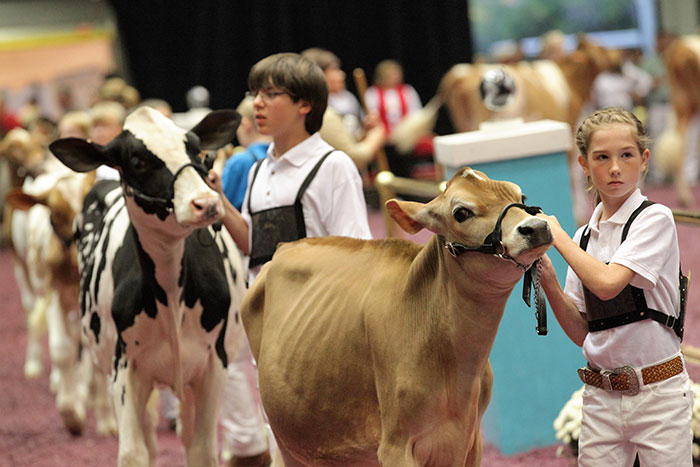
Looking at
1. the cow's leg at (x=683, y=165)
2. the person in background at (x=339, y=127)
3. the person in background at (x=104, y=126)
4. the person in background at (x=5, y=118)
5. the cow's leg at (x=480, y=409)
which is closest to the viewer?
the cow's leg at (x=480, y=409)

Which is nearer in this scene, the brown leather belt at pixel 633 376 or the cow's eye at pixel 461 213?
the cow's eye at pixel 461 213

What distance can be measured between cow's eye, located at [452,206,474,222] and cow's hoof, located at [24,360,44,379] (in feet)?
20.2

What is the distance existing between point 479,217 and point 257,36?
1339cm

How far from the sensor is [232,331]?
13.4ft

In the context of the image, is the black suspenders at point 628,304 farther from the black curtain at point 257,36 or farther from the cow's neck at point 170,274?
the black curtain at point 257,36

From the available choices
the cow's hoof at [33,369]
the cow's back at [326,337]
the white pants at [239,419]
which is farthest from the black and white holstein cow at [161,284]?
the cow's hoof at [33,369]

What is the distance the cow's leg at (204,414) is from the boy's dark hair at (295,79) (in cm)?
110

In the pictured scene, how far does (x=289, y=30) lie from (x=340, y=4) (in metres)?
0.93

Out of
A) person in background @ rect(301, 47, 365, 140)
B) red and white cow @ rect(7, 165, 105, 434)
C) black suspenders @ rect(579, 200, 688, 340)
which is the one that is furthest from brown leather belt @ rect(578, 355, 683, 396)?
person in background @ rect(301, 47, 365, 140)

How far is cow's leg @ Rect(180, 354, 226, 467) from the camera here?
3.91 metres

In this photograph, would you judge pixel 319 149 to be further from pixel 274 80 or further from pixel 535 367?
pixel 535 367

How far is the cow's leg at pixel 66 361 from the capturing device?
19.6 ft

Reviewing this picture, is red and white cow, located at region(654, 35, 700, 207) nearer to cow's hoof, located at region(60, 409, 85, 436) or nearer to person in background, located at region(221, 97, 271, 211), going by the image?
cow's hoof, located at region(60, 409, 85, 436)

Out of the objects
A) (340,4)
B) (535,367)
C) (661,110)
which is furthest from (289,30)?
(535,367)
